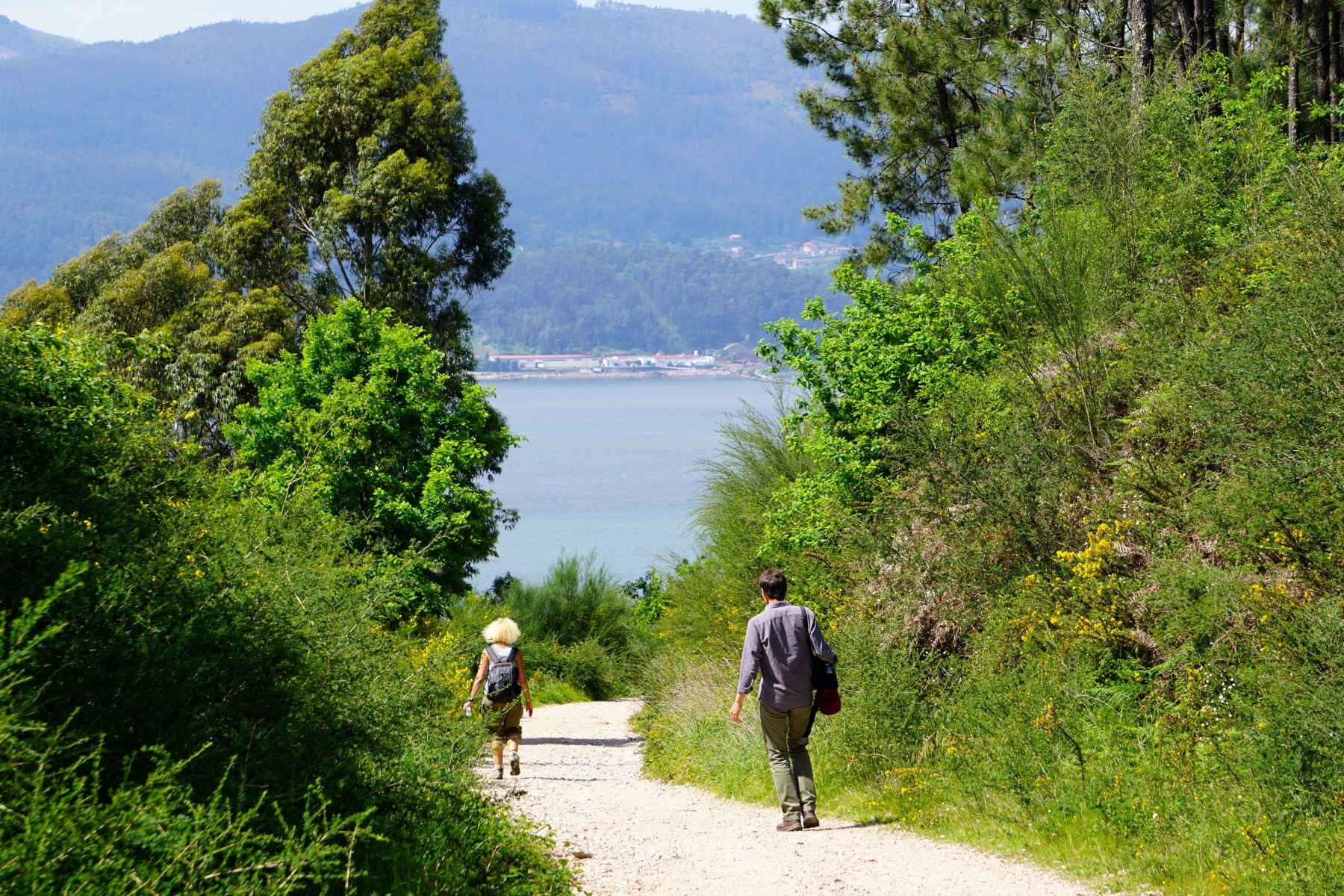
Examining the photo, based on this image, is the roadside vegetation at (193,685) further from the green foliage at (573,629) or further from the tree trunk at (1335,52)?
the tree trunk at (1335,52)

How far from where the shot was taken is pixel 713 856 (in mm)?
7543

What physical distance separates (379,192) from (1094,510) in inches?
801

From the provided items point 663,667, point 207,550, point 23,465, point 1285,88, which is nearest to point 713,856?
point 207,550

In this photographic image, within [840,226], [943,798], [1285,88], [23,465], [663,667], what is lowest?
[663,667]

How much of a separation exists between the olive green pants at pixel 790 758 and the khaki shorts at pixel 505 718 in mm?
3128

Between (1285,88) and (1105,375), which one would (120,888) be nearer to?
(1105,375)

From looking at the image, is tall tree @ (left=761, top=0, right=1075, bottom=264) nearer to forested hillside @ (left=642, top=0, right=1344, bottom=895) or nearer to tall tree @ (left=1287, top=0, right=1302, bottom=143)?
forested hillside @ (left=642, top=0, right=1344, bottom=895)

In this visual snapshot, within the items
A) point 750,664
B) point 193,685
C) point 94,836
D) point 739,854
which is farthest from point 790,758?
point 94,836

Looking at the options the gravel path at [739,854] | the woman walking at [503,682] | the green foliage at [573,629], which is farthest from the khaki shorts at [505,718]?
the green foliage at [573,629]

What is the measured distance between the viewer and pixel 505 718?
459 inches

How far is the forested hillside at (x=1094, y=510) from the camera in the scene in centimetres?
734

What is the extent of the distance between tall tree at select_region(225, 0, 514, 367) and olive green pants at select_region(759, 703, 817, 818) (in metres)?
19.7

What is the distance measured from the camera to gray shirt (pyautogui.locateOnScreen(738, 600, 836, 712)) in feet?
28.3

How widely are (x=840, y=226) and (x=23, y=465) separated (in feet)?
60.0
